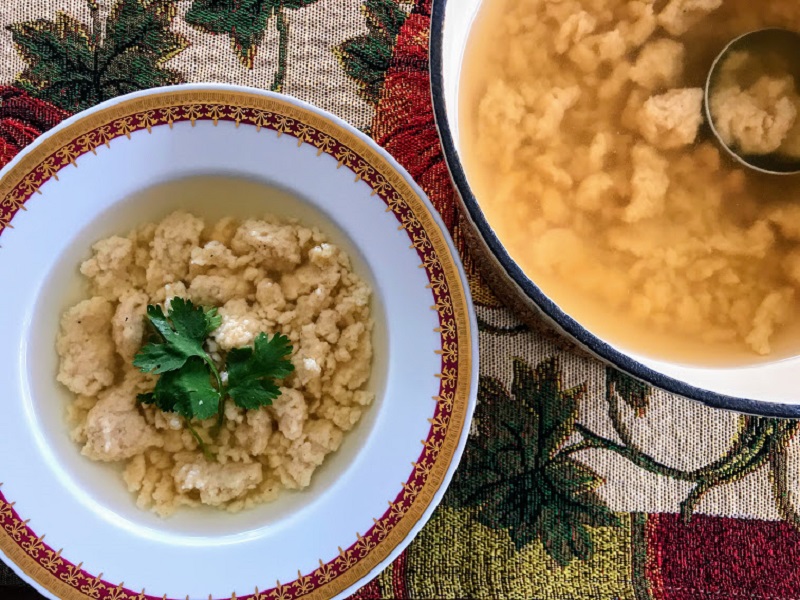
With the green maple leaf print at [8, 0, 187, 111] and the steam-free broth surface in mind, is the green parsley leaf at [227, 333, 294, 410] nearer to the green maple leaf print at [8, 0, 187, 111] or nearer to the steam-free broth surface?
the steam-free broth surface

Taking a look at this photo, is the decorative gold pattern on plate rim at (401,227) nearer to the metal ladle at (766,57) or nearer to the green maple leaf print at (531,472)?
the green maple leaf print at (531,472)

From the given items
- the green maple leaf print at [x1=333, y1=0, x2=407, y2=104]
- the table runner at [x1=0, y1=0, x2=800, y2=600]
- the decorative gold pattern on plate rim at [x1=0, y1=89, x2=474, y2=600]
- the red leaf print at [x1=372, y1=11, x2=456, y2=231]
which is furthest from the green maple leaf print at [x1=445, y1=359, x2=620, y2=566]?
the green maple leaf print at [x1=333, y1=0, x2=407, y2=104]

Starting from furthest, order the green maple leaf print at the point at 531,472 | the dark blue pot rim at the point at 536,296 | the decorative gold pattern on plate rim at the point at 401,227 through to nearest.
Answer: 1. the green maple leaf print at the point at 531,472
2. the decorative gold pattern on plate rim at the point at 401,227
3. the dark blue pot rim at the point at 536,296

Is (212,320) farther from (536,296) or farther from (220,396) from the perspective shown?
(536,296)

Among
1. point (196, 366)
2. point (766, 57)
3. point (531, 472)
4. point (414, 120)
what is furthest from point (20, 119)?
point (766, 57)

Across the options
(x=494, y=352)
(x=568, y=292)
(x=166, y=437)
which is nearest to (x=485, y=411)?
(x=494, y=352)

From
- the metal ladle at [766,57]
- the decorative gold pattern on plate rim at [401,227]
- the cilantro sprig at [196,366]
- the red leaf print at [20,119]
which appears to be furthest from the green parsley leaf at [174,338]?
the metal ladle at [766,57]
